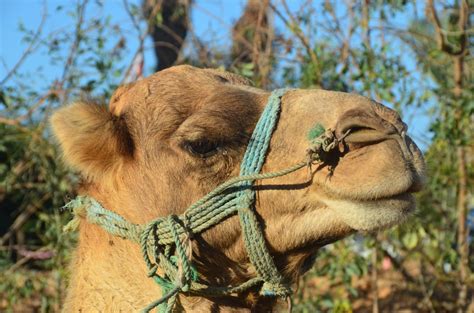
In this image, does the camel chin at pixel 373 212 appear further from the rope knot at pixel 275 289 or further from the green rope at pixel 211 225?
the rope knot at pixel 275 289

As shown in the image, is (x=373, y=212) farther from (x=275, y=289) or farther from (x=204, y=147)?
(x=204, y=147)

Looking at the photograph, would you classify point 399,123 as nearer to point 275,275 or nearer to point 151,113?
point 275,275

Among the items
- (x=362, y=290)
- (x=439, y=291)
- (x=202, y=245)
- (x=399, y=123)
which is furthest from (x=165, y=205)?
(x=362, y=290)

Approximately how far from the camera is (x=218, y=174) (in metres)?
2.86

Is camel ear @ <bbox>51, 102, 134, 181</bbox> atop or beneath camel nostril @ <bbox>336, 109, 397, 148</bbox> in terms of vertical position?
beneath

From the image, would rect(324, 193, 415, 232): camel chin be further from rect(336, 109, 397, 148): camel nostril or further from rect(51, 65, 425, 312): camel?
rect(336, 109, 397, 148): camel nostril

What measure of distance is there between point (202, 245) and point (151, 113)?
→ 556 millimetres

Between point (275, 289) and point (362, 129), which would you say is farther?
point (275, 289)

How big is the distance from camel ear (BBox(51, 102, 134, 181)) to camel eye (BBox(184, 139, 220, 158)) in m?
0.31

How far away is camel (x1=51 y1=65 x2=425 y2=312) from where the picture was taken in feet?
8.59

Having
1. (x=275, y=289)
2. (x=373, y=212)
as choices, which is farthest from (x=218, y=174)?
(x=373, y=212)

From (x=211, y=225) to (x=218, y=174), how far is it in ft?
0.62

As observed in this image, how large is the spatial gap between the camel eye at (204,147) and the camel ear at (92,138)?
307 millimetres

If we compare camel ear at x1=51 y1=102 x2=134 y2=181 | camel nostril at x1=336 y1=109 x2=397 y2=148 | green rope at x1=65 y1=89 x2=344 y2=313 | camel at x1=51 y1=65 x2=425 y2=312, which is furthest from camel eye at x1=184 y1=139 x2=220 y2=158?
camel nostril at x1=336 y1=109 x2=397 y2=148
